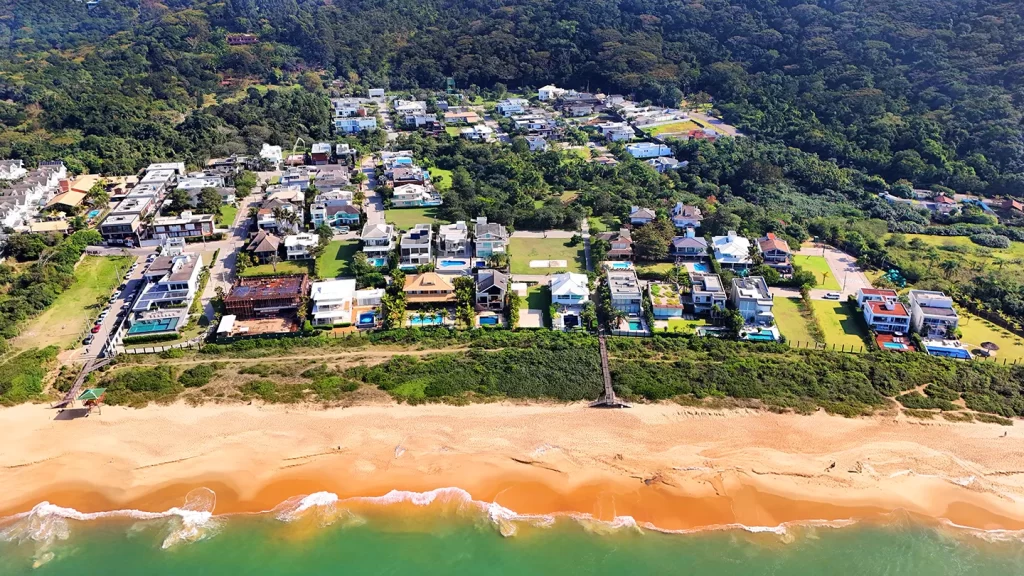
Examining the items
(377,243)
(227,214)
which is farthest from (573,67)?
(377,243)

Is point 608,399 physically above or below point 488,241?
below

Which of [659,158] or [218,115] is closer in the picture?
[659,158]

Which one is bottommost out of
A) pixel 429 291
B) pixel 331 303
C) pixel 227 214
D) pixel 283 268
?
pixel 227 214

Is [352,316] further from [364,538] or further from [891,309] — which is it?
[891,309]

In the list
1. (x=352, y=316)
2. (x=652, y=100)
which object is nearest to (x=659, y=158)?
(x=652, y=100)

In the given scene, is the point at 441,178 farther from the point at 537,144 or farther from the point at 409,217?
the point at 537,144

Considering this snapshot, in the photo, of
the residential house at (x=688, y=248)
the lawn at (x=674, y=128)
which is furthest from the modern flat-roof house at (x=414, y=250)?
the lawn at (x=674, y=128)
